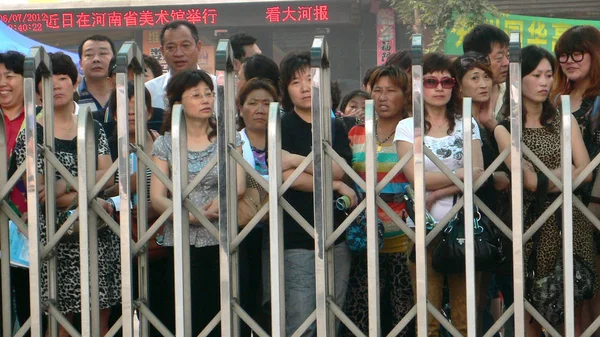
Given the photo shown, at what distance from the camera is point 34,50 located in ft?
14.5

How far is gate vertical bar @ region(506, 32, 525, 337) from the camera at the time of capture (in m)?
4.21

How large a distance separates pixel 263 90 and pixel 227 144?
4.91ft

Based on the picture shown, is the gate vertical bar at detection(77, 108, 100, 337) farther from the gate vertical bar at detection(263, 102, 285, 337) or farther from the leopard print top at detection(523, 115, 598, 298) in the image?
the leopard print top at detection(523, 115, 598, 298)

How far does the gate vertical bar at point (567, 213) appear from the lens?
4203mm

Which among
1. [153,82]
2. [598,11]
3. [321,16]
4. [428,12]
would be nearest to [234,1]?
[321,16]

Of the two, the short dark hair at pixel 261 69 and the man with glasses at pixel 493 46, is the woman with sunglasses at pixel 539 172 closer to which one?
the man with glasses at pixel 493 46

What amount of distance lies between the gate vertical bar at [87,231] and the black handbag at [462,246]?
1.50 metres

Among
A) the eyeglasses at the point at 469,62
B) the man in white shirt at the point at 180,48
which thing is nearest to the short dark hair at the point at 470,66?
the eyeglasses at the point at 469,62

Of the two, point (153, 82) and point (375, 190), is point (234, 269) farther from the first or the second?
point (153, 82)

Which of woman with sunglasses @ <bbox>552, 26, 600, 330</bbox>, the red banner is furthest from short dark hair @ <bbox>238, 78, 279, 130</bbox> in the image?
the red banner

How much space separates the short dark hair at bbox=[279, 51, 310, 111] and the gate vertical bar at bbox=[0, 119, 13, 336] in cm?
161

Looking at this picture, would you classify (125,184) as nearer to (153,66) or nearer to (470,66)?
(470,66)

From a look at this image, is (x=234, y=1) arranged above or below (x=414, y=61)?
above

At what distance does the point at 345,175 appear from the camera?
5094 millimetres
